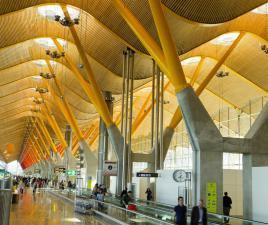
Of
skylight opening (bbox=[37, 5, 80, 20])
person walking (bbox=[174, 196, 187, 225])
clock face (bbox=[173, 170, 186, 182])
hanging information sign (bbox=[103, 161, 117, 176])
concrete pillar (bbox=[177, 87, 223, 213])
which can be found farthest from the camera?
skylight opening (bbox=[37, 5, 80, 20])

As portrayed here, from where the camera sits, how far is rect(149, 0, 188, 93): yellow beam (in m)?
16.3

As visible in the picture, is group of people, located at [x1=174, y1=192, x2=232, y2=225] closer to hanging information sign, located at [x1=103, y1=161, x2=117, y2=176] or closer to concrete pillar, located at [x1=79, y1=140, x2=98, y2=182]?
hanging information sign, located at [x1=103, y1=161, x2=117, y2=176]

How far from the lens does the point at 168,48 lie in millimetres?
16328

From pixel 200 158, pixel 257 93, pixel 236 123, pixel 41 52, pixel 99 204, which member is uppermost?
pixel 41 52

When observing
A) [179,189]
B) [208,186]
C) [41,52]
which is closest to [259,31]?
[179,189]

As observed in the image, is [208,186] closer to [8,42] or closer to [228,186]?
[228,186]

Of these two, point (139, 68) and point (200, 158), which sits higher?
point (139, 68)

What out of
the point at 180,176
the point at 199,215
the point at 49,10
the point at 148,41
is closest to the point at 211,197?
the point at 180,176

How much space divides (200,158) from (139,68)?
57.4ft

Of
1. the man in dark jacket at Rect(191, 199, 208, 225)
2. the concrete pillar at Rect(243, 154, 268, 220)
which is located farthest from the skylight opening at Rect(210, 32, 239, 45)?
the man in dark jacket at Rect(191, 199, 208, 225)

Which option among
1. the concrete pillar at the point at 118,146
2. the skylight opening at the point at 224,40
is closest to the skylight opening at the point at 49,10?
the concrete pillar at the point at 118,146

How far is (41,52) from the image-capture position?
39688 mm

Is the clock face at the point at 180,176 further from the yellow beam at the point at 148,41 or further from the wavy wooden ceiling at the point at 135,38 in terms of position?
the wavy wooden ceiling at the point at 135,38

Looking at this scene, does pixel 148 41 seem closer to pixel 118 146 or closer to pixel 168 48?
pixel 168 48
